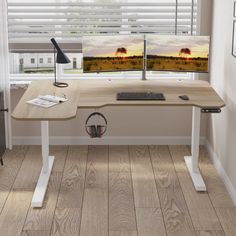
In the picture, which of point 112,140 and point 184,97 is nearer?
point 184,97

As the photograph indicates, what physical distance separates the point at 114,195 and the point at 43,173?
64cm

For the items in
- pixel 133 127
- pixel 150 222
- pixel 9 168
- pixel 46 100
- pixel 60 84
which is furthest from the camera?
pixel 133 127

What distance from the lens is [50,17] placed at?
5.56 metres

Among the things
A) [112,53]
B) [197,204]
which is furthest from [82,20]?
[197,204]

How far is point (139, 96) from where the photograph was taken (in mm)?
4645

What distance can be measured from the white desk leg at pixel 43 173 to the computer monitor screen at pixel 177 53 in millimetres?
1011

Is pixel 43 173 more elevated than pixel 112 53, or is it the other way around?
pixel 112 53

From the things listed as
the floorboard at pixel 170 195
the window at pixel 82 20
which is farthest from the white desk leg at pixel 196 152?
the window at pixel 82 20

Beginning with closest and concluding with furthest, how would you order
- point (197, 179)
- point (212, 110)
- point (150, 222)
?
point (150, 222), point (212, 110), point (197, 179)

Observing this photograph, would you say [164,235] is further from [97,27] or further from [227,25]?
[97,27]

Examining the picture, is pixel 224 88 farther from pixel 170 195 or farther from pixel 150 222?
pixel 150 222

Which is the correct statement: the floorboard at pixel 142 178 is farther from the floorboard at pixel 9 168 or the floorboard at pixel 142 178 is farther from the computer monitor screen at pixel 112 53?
the floorboard at pixel 9 168

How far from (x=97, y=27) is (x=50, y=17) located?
427 mm

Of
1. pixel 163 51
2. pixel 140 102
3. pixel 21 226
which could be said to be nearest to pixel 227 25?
pixel 163 51
